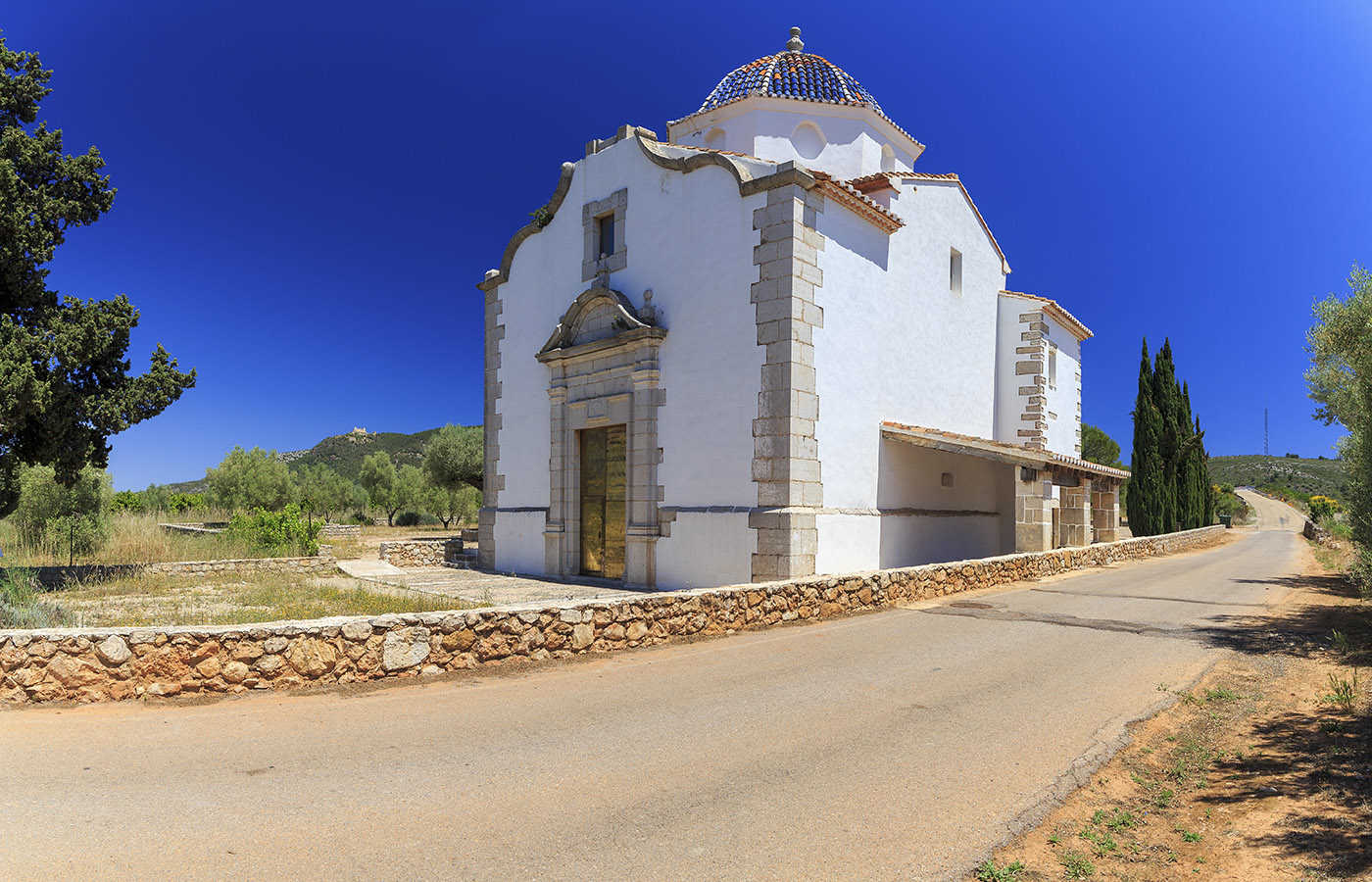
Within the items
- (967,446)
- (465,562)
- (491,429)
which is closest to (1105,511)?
(967,446)

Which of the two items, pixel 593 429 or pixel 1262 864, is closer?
pixel 1262 864

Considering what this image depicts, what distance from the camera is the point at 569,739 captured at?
4918 mm

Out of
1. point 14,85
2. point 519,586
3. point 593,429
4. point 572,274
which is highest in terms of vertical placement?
point 14,85

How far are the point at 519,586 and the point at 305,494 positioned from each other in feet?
99.2

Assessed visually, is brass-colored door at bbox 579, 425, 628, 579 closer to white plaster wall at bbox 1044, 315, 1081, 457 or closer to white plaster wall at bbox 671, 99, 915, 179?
white plaster wall at bbox 671, 99, 915, 179

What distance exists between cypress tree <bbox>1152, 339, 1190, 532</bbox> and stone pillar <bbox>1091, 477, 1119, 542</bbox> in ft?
34.8

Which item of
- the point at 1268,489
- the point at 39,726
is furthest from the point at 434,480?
the point at 1268,489

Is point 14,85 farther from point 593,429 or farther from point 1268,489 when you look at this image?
point 1268,489

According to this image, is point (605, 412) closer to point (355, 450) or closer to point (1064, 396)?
point (1064, 396)

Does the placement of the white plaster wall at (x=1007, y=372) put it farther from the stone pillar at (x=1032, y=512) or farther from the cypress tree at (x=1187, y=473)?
the cypress tree at (x=1187, y=473)

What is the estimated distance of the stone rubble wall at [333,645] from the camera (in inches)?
225

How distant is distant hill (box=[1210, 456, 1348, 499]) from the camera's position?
265 ft

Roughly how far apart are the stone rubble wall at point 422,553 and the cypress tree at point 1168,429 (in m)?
25.1

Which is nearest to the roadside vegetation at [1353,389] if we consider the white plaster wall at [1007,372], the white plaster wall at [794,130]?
the white plaster wall at [1007,372]
